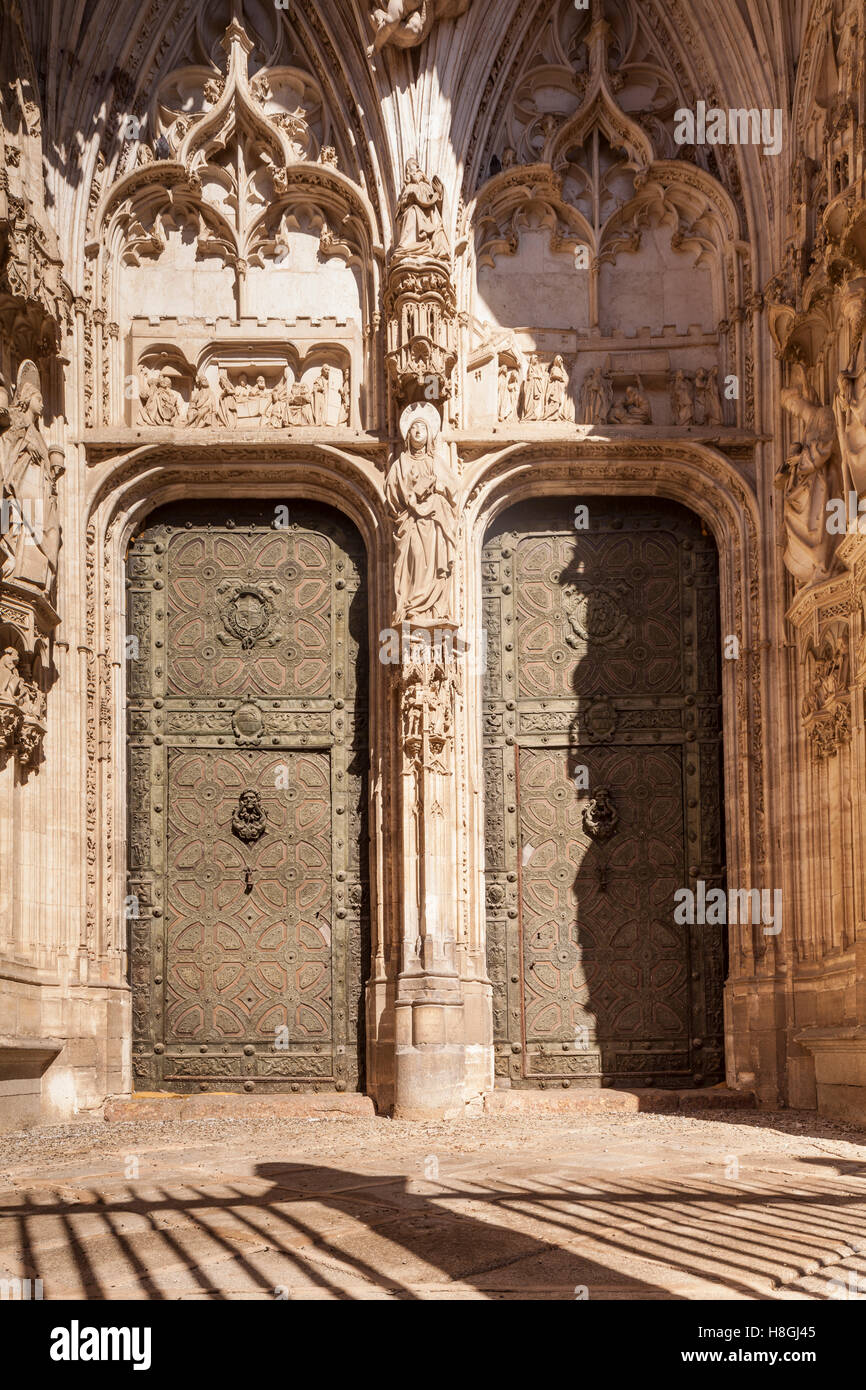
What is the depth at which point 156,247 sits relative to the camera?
1351 cm

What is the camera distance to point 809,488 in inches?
472

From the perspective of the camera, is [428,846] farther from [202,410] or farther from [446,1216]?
[446,1216]

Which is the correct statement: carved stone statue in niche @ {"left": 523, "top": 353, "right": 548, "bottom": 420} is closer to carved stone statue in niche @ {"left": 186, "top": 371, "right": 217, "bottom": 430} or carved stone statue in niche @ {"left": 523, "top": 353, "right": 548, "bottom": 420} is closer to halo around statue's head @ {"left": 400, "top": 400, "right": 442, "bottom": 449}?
halo around statue's head @ {"left": 400, "top": 400, "right": 442, "bottom": 449}

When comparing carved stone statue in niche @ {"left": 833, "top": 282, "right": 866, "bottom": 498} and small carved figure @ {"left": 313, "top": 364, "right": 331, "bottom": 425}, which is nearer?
carved stone statue in niche @ {"left": 833, "top": 282, "right": 866, "bottom": 498}

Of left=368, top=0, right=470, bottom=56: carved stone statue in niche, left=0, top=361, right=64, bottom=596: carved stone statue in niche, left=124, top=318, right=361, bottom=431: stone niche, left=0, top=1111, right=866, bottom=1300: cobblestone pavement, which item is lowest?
left=0, top=1111, right=866, bottom=1300: cobblestone pavement

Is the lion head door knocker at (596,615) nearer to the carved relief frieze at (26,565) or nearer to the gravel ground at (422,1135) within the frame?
the gravel ground at (422,1135)

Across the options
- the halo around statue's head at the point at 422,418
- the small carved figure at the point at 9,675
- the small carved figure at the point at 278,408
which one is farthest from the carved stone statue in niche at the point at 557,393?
the small carved figure at the point at 9,675

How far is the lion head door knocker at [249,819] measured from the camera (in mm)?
12922

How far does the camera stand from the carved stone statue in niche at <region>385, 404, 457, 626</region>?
40.4 feet

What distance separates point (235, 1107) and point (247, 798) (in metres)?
2.52

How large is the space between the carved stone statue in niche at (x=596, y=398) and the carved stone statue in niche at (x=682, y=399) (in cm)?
54

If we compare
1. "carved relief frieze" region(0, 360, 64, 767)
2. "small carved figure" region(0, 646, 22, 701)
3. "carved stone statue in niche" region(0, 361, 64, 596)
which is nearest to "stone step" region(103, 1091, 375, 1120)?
"carved relief frieze" region(0, 360, 64, 767)

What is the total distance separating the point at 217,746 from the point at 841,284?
20.1 feet

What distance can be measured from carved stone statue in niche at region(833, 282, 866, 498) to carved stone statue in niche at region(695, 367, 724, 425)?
6.71 ft
